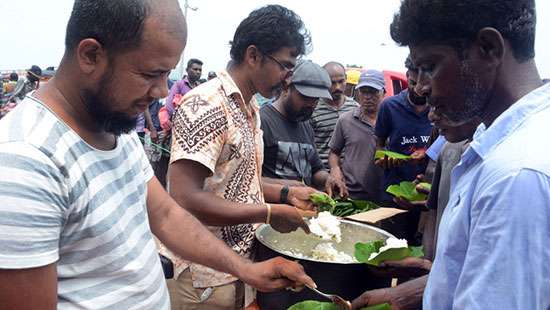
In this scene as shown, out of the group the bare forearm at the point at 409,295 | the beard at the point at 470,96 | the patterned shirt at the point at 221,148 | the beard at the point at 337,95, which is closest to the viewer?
the beard at the point at 470,96

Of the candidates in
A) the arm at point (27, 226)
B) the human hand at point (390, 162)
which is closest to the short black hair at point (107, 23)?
the arm at point (27, 226)

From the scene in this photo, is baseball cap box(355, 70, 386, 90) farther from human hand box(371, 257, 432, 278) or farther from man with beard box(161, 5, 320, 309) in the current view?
human hand box(371, 257, 432, 278)

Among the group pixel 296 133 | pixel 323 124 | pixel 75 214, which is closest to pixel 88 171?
pixel 75 214

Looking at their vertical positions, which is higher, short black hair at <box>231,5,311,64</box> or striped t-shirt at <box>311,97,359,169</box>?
short black hair at <box>231,5,311,64</box>

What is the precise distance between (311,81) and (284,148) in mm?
674

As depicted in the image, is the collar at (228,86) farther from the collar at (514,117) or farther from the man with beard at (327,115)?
the man with beard at (327,115)

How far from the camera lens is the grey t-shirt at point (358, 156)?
172 inches

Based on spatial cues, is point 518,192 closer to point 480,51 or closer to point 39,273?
point 480,51

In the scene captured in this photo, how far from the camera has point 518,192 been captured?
0.89 metres

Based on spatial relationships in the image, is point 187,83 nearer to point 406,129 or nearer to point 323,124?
point 323,124

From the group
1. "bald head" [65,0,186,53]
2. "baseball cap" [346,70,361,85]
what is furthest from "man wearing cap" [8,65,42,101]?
"bald head" [65,0,186,53]

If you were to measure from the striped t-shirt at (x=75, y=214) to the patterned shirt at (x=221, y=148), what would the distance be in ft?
1.30

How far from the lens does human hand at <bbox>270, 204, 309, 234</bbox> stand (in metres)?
2.12

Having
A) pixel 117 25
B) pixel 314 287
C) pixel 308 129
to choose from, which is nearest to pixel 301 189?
pixel 308 129
